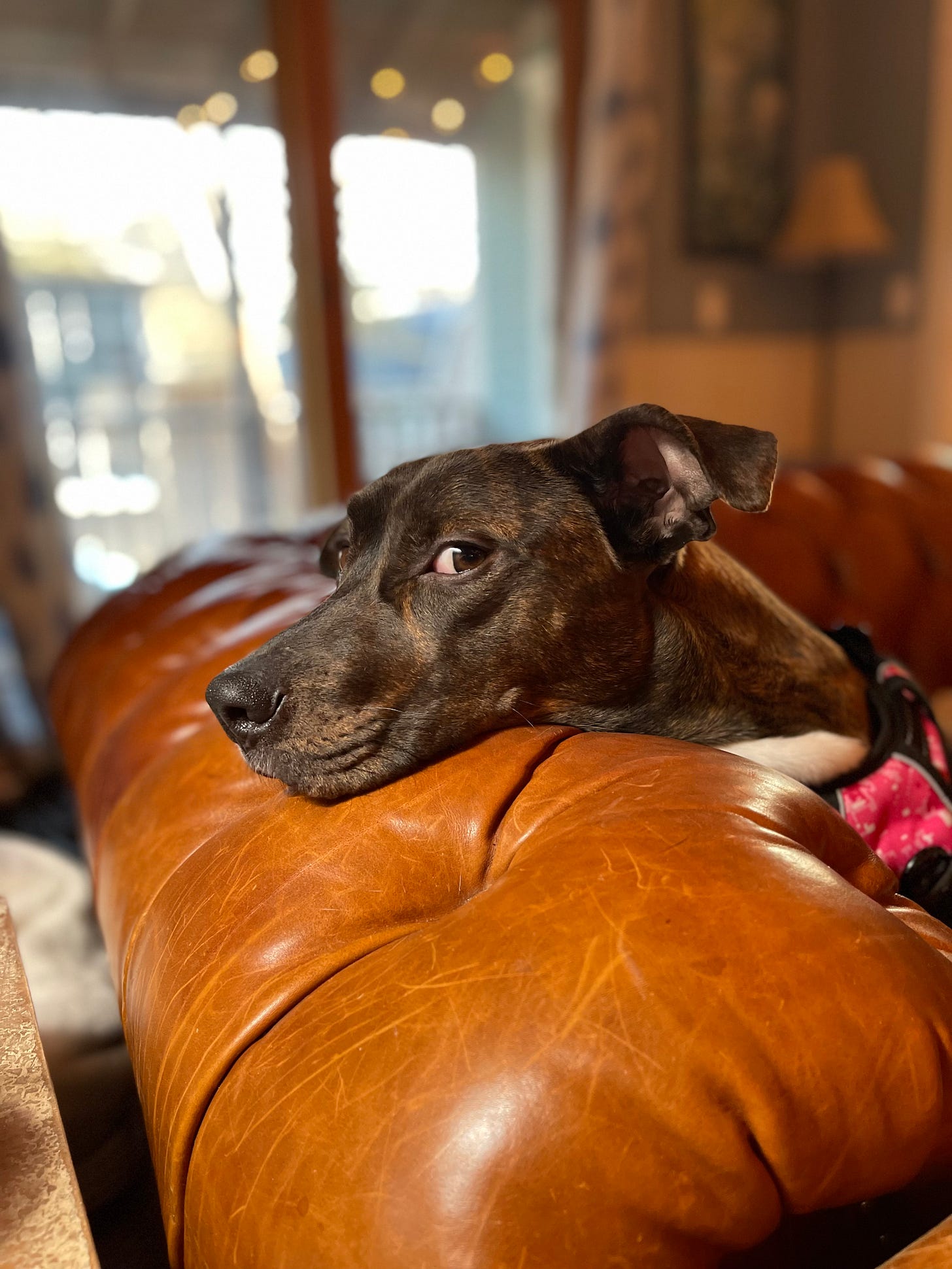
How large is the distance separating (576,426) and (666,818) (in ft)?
13.9

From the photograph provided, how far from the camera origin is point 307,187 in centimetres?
432

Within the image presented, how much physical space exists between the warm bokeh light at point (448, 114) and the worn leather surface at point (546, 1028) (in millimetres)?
Result: 4577

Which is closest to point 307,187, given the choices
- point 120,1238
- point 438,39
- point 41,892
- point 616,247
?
point 438,39

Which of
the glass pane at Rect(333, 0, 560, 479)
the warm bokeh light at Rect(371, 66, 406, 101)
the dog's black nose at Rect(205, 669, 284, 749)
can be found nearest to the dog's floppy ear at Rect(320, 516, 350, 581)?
the dog's black nose at Rect(205, 669, 284, 749)

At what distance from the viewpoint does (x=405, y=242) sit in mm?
4789

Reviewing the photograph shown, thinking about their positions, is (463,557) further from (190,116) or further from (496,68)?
(496,68)

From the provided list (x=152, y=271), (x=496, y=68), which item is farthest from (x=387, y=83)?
(x=152, y=271)

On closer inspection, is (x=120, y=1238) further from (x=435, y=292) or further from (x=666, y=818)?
(x=435, y=292)

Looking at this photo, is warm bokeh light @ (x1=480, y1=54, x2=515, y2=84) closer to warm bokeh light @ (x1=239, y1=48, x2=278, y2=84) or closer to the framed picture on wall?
the framed picture on wall

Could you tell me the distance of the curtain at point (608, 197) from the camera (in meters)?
4.56

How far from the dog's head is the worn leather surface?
5.9 inches

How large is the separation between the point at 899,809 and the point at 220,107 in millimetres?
4221

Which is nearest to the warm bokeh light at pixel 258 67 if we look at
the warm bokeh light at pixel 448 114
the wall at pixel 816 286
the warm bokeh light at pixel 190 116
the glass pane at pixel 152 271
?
the glass pane at pixel 152 271

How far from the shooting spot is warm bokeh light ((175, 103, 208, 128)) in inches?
167
